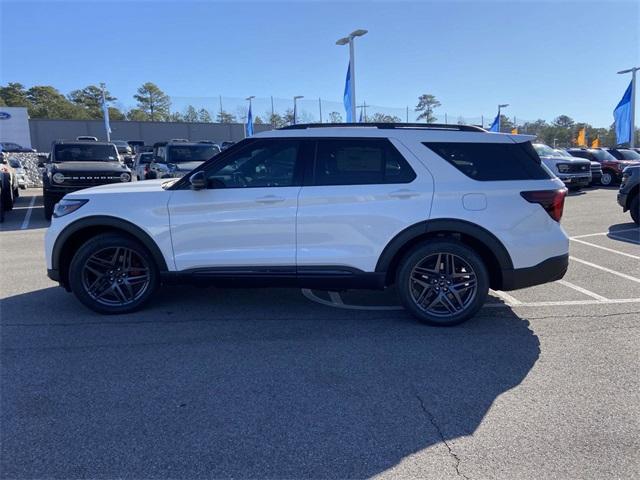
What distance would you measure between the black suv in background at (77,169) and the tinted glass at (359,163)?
875 cm

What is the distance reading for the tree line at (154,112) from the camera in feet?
191

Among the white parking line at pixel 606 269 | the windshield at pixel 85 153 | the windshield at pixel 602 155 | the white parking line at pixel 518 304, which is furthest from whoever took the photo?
the windshield at pixel 602 155

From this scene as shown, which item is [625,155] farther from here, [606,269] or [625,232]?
[606,269]

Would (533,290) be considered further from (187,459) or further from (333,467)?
(187,459)

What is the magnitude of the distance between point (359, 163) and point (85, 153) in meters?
10.8

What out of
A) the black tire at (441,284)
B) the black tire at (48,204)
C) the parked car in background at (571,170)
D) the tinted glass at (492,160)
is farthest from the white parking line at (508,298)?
the parked car in background at (571,170)

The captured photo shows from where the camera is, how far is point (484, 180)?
4.42 metres

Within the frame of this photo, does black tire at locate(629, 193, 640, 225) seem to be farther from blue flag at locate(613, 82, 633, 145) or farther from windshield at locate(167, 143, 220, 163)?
blue flag at locate(613, 82, 633, 145)

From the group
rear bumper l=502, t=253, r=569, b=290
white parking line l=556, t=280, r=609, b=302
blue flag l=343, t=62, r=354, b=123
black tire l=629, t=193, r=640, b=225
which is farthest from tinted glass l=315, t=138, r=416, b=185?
blue flag l=343, t=62, r=354, b=123

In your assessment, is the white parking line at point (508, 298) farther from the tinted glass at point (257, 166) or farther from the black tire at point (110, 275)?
the black tire at point (110, 275)

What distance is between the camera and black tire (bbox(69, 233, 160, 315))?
15.5ft

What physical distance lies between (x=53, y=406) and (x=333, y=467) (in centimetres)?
196

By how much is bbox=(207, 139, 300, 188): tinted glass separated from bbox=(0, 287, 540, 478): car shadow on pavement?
1393 mm

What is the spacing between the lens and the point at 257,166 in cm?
459
